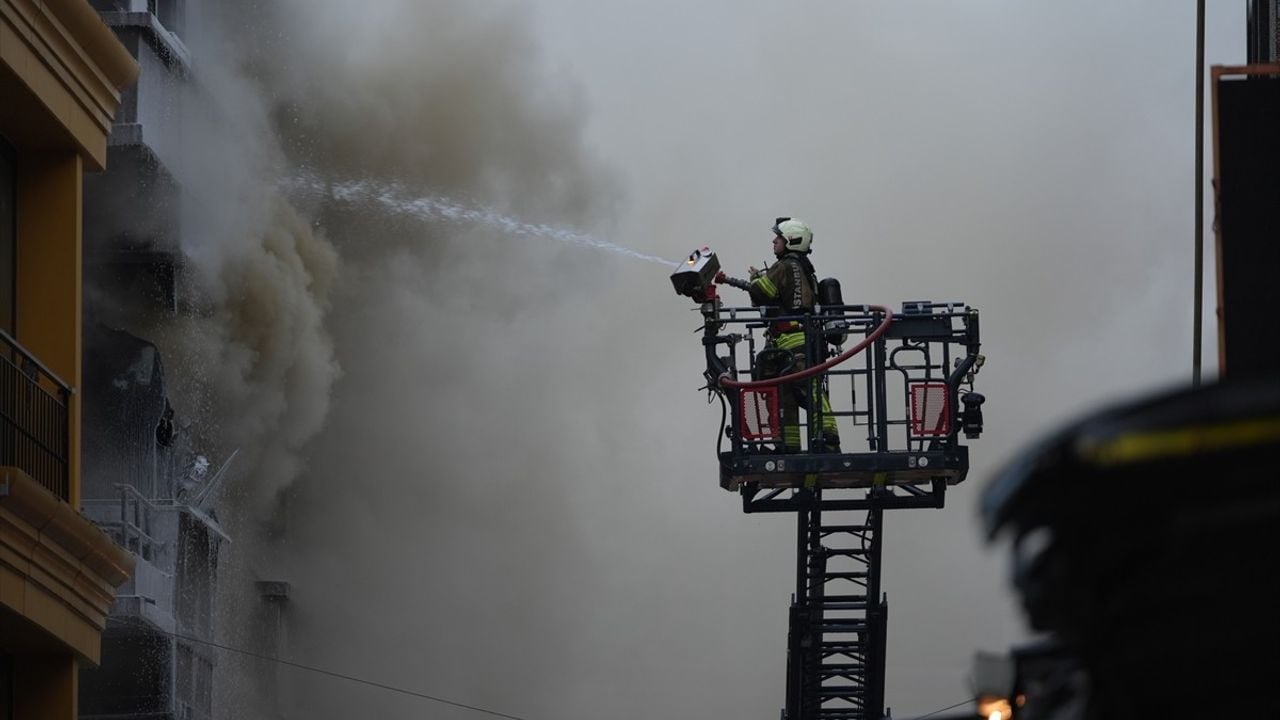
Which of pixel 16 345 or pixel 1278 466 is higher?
pixel 16 345

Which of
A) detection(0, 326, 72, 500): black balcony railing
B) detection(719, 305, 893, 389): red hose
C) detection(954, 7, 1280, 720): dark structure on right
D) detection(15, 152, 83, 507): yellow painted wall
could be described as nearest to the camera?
detection(954, 7, 1280, 720): dark structure on right

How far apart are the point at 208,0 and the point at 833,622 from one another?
13.6 meters

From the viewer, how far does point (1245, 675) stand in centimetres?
429

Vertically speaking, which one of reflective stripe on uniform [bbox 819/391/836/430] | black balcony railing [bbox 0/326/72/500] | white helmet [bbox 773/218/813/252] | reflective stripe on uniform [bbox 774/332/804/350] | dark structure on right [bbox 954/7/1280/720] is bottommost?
dark structure on right [bbox 954/7/1280/720]

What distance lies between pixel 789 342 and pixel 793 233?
1.03m

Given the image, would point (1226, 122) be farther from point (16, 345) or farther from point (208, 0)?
point (208, 0)

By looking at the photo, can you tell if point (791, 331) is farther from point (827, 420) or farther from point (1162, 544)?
point (1162, 544)

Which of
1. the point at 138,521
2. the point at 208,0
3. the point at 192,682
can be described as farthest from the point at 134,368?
the point at 208,0

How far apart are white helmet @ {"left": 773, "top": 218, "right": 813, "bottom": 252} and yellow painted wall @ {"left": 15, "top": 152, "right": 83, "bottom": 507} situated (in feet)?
21.5

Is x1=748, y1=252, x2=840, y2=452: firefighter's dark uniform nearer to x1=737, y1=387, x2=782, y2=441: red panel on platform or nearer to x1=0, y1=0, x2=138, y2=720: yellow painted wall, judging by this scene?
x1=737, y1=387, x2=782, y2=441: red panel on platform

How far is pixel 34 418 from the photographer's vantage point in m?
13.5

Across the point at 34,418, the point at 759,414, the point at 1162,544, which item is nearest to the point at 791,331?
the point at 759,414

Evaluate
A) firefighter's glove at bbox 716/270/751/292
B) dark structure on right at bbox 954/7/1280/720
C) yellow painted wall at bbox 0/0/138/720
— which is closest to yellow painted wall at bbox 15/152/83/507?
yellow painted wall at bbox 0/0/138/720

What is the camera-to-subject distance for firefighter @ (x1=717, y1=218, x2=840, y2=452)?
59.2 ft
